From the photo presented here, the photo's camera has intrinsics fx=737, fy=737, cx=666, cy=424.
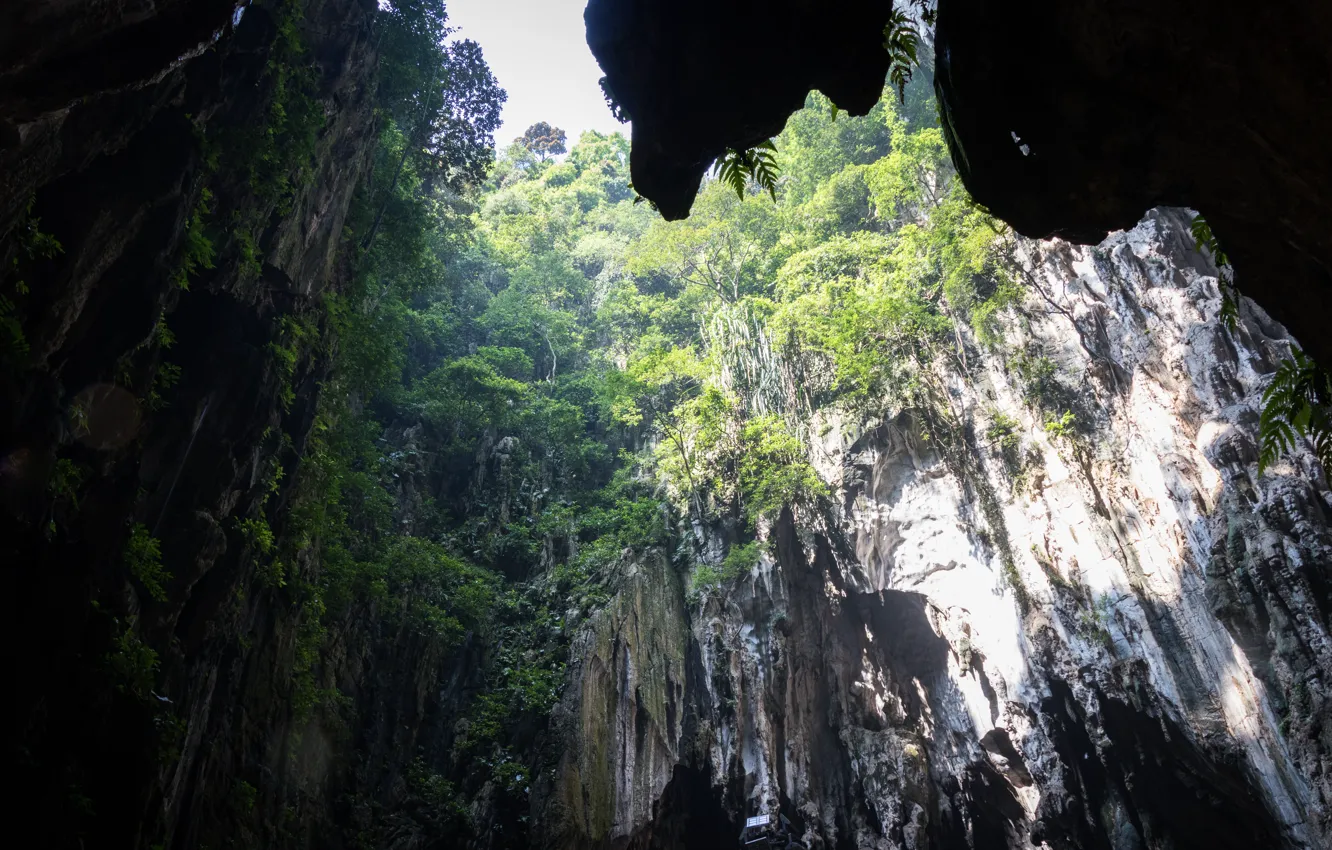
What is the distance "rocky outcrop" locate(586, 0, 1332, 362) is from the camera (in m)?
3.07

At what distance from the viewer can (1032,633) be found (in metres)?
13.3

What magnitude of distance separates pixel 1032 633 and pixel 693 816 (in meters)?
7.34

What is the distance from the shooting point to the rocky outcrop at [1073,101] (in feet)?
10.1

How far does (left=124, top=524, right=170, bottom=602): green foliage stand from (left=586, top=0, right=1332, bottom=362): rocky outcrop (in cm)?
572

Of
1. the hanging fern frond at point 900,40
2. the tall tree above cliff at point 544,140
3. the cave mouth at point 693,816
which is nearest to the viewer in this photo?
the hanging fern frond at point 900,40

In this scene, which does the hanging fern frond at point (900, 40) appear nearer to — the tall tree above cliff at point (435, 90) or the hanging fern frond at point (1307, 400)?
the hanging fern frond at point (1307, 400)

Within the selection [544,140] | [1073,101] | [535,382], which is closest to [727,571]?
[535,382]

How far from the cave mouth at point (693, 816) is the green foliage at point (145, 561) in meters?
9.67

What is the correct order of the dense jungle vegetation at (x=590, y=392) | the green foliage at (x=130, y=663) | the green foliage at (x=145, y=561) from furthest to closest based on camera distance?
the dense jungle vegetation at (x=590, y=392) → the green foliage at (x=145, y=561) → the green foliage at (x=130, y=663)

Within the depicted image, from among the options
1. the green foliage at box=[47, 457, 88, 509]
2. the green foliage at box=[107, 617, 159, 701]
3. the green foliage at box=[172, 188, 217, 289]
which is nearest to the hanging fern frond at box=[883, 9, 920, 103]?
the green foliage at box=[172, 188, 217, 289]

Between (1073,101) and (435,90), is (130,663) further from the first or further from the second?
(435,90)

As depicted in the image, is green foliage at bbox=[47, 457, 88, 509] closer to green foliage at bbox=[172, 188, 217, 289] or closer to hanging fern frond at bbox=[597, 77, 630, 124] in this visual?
green foliage at bbox=[172, 188, 217, 289]

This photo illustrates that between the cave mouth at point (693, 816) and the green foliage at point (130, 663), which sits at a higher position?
the green foliage at point (130, 663)

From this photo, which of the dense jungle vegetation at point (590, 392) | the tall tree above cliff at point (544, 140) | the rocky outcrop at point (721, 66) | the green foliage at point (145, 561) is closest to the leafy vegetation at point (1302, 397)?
the rocky outcrop at point (721, 66)
